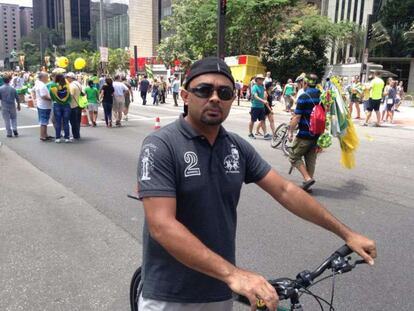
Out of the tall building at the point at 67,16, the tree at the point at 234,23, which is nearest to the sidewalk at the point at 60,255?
the tree at the point at 234,23

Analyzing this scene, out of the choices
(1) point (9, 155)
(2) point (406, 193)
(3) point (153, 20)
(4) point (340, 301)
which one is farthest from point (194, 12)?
(3) point (153, 20)

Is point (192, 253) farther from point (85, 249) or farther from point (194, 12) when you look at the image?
point (194, 12)

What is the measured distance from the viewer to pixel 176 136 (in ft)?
6.00

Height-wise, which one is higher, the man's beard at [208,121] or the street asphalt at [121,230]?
the man's beard at [208,121]

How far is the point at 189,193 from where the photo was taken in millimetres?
1776

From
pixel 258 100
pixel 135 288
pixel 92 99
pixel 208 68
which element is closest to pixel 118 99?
pixel 92 99

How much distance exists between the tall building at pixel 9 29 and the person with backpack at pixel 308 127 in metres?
165

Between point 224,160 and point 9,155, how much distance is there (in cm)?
862

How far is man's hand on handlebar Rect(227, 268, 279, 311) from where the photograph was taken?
1459mm

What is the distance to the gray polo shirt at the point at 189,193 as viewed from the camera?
5.71 ft

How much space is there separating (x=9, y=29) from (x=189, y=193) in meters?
178

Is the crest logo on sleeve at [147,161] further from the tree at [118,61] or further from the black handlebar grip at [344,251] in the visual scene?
the tree at [118,61]

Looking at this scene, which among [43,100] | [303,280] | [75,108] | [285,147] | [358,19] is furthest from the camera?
[358,19]

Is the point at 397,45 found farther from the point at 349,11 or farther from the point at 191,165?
the point at 191,165
